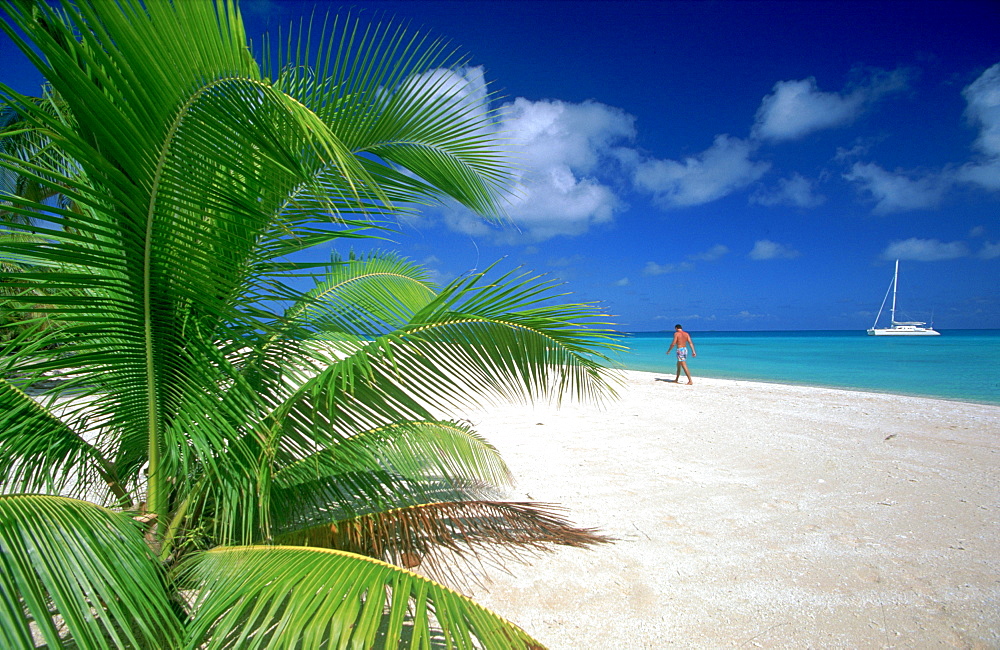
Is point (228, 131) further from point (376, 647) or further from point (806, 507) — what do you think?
point (806, 507)

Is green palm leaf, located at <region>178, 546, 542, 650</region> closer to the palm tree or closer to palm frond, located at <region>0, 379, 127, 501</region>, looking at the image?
the palm tree

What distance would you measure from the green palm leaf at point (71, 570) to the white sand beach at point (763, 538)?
179 centimetres

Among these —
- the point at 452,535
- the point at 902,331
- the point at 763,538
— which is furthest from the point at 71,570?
the point at 902,331

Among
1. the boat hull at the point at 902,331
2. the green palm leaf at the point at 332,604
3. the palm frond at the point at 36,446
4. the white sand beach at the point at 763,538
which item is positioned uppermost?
the boat hull at the point at 902,331

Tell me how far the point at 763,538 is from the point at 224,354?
382 centimetres

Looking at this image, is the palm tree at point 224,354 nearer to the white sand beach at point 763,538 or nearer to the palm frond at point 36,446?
the palm frond at point 36,446

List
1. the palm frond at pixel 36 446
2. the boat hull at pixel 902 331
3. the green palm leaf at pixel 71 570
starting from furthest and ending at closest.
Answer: the boat hull at pixel 902 331 < the palm frond at pixel 36 446 < the green palm leaf at pixel 71 570

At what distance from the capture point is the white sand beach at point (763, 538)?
2.63 metres

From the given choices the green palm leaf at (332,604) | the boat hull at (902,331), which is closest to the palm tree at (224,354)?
the green palm leaf at (332,604)

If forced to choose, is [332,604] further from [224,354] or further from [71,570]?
[224,354]

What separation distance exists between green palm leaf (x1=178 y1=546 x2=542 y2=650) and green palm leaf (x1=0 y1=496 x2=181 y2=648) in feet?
0.77

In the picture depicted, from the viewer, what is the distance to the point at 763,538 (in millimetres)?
3662

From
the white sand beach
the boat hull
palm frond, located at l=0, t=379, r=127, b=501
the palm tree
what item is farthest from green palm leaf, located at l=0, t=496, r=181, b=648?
the boat hull

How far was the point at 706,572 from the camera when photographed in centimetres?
318
